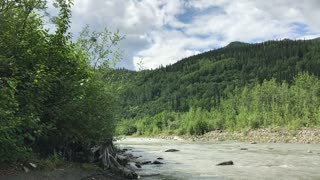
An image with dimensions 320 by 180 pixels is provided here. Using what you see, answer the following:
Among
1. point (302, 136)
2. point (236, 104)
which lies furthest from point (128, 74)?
point (236, 104)

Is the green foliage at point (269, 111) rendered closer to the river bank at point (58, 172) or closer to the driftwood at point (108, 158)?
the driftwood at point (108, 158)

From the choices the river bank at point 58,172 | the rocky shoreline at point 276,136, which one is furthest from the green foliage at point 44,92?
the rocky shoreline at point 276,136

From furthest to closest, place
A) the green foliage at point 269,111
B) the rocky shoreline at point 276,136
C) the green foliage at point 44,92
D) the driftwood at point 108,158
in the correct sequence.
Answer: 1. the green foliage at point 269,111
2. the rocky shoreline at point 276,136
3. the driftwood at point 108,158
4. the green foliage at point 44,92

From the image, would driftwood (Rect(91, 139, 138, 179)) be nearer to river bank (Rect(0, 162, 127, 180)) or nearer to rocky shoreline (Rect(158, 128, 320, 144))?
river bank (Rect(0, 162, 127, 180))

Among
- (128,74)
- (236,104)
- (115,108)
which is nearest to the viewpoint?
(115,108)

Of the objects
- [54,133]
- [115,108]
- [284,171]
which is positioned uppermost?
[115,108]

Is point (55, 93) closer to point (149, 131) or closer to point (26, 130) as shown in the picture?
point (26, 130)

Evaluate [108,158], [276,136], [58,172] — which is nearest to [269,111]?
[276,136]

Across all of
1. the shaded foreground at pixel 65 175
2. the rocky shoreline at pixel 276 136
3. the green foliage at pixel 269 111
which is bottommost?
the shaded foreground at pixel 65 175

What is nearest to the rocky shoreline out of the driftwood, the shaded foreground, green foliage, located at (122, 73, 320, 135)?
green foliage, located at (122, 73, 320, 135)

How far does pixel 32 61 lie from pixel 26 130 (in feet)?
9.71

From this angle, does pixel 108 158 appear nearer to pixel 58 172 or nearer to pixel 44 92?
pixel 58 172

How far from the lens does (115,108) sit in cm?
2347

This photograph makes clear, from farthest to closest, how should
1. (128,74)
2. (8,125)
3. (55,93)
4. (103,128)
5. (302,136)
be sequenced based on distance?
(302,136) < (128,74) < (103,128) < (55,93) < (8,125)
